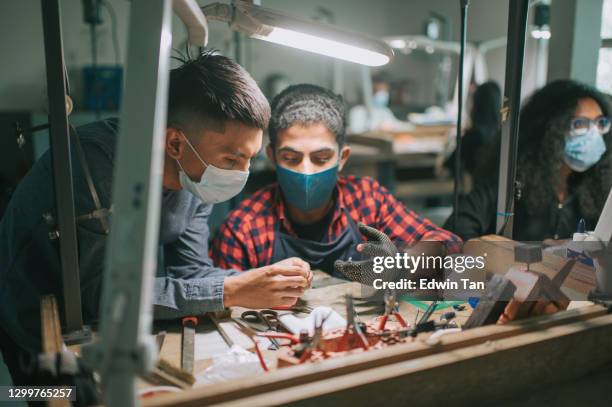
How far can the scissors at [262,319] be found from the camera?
1143mm

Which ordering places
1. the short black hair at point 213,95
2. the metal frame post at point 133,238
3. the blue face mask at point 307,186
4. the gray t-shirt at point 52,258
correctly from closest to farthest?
1. the metal frame post at point 133,238
2. the gray t-shirt at point 52,258
3. the short black hair at point 213,95
4. the blue face mask at point 307,186

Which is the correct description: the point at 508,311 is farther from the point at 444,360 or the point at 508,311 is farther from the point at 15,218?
the point at 15,218

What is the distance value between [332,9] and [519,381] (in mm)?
6424

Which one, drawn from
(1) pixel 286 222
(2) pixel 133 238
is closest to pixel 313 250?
(1) pixel 286 222

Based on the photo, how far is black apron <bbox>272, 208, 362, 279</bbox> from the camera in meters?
1.67

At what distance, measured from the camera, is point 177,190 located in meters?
1.36

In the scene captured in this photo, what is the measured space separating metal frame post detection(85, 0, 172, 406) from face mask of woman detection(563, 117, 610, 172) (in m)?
1.62

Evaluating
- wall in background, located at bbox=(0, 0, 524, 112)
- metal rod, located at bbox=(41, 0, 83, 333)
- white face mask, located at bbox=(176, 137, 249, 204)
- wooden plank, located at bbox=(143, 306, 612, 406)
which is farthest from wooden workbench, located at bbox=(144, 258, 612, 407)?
wall in background, located at bbox=(0, 0, 524, 112)

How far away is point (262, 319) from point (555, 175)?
1.37m

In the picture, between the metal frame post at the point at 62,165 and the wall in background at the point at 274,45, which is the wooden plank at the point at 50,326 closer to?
the metal frame post at the point at 62,165

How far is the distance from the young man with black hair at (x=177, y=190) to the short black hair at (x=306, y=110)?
312 mm

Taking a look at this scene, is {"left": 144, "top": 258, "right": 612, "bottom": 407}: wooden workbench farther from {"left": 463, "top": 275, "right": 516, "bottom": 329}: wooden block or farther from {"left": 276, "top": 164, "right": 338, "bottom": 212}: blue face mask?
{"left": 276, "top": 164, "right": 338, "bottom": 212}: blue face mask

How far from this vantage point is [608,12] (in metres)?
2.57

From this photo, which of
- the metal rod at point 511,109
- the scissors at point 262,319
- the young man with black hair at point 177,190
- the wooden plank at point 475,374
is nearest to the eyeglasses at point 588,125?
the metal rod at point 511,109
